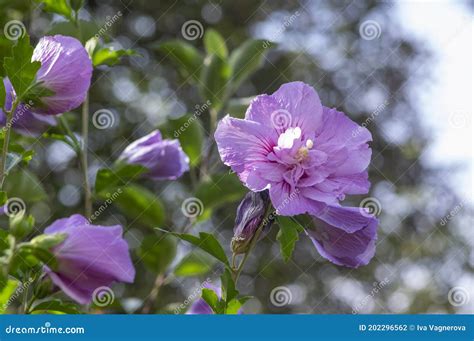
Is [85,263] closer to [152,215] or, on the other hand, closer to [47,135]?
[47,135]

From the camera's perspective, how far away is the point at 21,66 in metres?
0.84

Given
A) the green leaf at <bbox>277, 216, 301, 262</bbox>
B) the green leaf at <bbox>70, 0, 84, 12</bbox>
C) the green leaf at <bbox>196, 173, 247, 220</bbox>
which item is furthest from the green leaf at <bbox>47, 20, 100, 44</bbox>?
the green leaf at <bbox>277, 216, 301, 262</bbox>

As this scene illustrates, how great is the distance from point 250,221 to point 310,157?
10cm

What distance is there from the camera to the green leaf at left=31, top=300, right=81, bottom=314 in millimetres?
866

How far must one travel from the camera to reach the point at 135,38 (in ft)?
11.2

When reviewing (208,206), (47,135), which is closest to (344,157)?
(47,135)

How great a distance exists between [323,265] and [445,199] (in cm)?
79

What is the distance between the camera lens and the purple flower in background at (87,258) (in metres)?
0.76

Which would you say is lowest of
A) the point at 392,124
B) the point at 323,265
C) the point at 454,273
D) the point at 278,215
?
the point at 323,265

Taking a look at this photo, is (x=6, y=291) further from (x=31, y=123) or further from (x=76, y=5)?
(x=76, y=5)

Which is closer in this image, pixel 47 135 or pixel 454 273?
pixel 47 135

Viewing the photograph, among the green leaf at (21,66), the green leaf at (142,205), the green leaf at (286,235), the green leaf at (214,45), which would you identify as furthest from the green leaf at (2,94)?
the green leaf at (214,45)

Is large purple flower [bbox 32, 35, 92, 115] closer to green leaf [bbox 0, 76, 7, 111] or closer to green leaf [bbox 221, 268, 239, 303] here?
green leaf [bbox 0, 76, 7, 111]

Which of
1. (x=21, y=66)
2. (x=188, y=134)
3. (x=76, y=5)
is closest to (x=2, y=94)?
(x=21, y=66)
